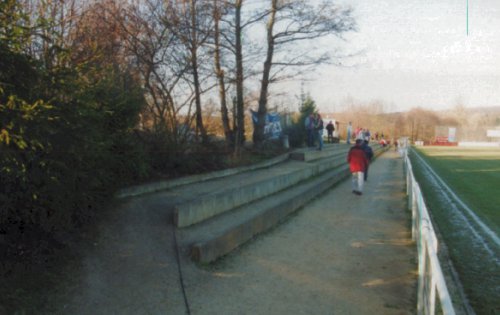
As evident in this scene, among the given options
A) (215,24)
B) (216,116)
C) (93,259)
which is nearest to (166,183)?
(93,259)

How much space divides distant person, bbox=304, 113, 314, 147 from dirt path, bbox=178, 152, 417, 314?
15016 mm

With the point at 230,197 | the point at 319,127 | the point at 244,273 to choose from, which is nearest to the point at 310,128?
the point at 319,127

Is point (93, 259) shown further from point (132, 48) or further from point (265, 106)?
point (265, 106)

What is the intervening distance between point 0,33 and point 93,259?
3.06m

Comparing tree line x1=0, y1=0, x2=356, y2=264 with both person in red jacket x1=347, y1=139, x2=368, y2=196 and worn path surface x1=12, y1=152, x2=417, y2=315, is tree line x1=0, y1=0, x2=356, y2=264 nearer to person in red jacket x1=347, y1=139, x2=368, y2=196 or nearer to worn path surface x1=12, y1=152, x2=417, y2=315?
worn path surface x1=12, y1=152, x2=417, y2=315

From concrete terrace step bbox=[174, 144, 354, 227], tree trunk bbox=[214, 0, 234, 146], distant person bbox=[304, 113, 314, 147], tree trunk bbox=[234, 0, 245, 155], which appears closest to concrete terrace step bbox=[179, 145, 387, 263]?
concrete terrace step bbox=[174, 144, 354, 227]

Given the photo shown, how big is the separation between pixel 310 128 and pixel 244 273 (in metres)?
20.0

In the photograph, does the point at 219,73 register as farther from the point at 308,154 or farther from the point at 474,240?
the point at 474,240

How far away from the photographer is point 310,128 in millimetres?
26031

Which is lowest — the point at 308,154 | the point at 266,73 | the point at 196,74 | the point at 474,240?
the point at 474,240

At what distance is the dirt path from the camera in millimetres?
5547

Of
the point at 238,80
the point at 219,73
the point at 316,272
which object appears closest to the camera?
the point at 316,272

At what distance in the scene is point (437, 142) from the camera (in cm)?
10400

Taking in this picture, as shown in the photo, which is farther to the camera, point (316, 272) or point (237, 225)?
point (237, 225)
